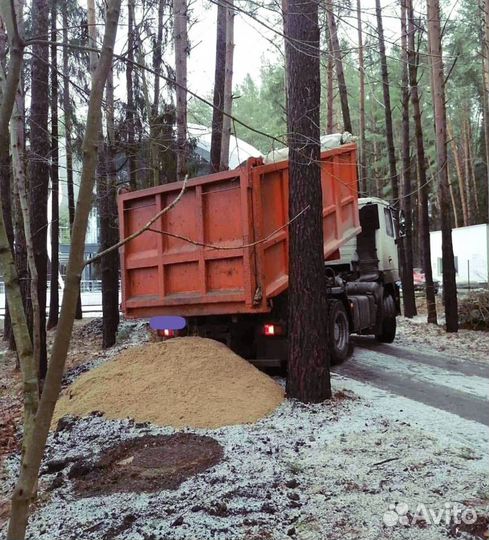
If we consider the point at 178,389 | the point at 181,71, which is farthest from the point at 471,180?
the point at 178,389

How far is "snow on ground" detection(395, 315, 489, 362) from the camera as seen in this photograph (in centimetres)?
1060

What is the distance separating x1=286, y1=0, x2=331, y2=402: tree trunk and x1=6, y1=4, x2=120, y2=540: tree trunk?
3672mm

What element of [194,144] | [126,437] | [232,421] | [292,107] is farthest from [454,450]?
[194,144]

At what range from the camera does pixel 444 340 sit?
12406mm

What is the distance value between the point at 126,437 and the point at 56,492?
0.98 m

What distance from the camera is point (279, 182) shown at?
260 inches

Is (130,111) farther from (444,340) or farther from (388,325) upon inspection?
(444,340)

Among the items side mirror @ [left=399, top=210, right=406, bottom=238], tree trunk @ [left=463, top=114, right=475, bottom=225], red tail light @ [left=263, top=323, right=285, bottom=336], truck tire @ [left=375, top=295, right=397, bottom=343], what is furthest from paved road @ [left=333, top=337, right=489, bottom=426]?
tree trunk @ [left=463, top=114, right=475, bottom=225]

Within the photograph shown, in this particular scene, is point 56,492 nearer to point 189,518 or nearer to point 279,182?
point 189,518

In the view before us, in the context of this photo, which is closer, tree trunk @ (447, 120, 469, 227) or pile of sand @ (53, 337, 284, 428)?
pile of sand @ (53, 337, 284, 428)

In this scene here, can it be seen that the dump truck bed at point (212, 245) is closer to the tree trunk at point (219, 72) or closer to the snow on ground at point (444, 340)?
the snow on ground at point (444, 340)

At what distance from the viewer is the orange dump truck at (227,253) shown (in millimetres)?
6195

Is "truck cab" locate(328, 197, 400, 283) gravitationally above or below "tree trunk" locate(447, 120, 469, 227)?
below

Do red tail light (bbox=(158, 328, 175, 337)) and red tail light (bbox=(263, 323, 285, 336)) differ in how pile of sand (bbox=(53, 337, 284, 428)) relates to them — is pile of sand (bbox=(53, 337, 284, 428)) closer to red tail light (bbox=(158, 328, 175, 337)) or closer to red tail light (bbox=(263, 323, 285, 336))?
red tail light (bbox=(263, 323, 285, 336))
